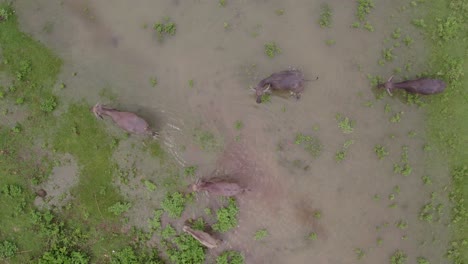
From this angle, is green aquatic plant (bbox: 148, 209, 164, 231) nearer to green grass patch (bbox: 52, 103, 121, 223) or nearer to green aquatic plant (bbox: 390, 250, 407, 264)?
green grass patch (bbox: 52, 103, 121, 223)

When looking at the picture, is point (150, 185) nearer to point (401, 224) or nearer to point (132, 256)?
point (132, 256)

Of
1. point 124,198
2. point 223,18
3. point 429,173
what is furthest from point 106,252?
point 429,173

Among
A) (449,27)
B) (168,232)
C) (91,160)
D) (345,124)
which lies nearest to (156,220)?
(168,232)

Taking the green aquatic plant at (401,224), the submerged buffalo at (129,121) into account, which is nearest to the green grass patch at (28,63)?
the submerged buffalo at (129,121)

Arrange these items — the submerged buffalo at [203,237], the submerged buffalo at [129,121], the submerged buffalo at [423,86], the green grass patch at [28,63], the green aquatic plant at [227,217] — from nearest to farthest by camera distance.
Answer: the submerged buffalo at [423,86] < the submerged buffalo at [129,121] < the submerged buffalo at [203,237] < the green aquatic plant at [227,217] < the green grass patch at [28,63]

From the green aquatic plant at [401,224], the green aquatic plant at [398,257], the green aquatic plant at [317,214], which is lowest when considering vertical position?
the green aquatic plant at [398,257]

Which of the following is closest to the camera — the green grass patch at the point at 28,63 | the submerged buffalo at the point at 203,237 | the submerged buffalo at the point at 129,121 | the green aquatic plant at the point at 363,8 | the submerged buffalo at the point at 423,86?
the submerged buffalo at the point at 423,86

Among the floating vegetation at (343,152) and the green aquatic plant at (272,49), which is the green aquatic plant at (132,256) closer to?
the floating vegetation at (343,152)
